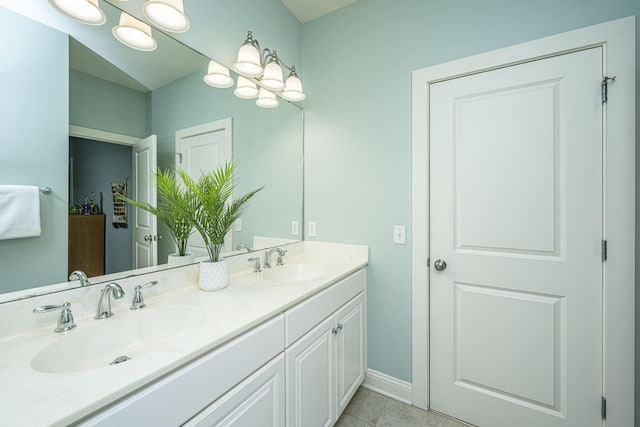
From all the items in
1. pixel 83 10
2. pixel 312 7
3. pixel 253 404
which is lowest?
pixel 253 404

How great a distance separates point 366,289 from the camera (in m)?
1.84

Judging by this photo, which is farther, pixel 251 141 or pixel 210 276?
pixel 251 141

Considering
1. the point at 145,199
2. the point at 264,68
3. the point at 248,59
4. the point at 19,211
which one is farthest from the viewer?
the point at 264,68

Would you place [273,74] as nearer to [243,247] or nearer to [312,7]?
[312,7]

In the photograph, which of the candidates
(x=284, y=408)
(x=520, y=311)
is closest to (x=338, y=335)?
(x=284, y=408)

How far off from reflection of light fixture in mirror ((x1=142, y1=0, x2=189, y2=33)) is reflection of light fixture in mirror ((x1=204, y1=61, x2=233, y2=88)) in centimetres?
29

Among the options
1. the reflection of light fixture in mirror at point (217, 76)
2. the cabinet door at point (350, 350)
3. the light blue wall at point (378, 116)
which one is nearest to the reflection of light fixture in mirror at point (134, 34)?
the reflection of light fixture in mirror at point (217, 76)

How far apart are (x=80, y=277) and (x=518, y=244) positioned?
6.34ft

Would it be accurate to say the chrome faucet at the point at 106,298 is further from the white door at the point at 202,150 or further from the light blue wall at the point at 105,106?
the light blue wall at the point at 105,106

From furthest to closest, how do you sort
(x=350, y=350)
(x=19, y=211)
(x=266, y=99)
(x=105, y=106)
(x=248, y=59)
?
(x=266, y=99), (x=350, y=350), (x=248, y=59), (x=105, y=106), (x=19, y=211)

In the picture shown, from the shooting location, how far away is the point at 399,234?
1.72m

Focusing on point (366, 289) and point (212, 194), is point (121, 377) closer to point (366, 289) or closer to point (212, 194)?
point (212, 194)

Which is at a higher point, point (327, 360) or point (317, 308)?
point (317, 308)

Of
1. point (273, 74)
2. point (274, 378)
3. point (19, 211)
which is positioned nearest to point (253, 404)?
point (274, 378)
